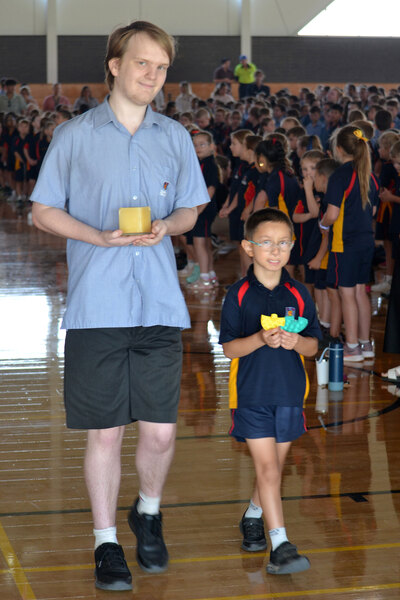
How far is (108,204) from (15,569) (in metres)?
1.41

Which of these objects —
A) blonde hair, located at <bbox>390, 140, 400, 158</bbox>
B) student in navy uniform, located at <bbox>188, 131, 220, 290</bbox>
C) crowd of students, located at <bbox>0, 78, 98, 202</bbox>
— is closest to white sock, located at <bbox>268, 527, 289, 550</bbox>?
blonde hair, located at <bbox>390, 140, 400, 158</bbox>

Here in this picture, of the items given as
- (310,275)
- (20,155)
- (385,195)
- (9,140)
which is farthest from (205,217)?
(9,140)

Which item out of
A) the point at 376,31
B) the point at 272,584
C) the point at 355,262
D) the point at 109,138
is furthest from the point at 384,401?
the point at 376,31

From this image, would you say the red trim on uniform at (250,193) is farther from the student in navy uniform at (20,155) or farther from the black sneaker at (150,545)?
the student in navy uniform at (20,155)

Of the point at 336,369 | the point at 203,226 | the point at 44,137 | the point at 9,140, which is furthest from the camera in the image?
the point at 9,140

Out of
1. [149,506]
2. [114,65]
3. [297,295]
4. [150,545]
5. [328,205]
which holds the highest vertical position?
[114,65]

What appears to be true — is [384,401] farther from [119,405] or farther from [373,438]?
[119,405]

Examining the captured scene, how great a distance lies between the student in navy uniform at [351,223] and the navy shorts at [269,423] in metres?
3.42

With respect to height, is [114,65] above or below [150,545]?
above

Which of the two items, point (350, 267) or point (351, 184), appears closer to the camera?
point (351, 184)

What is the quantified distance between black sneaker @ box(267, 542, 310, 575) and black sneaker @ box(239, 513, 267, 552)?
0.75ft

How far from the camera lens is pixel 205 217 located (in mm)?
9828

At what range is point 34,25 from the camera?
1029 inches

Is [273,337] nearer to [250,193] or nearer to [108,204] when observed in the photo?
[108,204]
